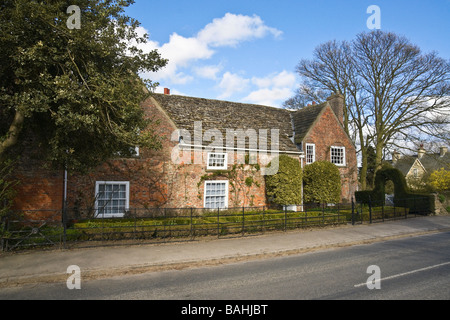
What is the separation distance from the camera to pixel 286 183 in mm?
18109

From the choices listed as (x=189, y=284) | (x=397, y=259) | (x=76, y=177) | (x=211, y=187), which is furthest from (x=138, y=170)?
(x=397, y=259)

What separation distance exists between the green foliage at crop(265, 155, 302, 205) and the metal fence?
2188mm

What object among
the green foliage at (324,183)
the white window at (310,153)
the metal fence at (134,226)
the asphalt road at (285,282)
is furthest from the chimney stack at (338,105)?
the asphalt road at (285,282)

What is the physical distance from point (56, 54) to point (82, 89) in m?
1.30

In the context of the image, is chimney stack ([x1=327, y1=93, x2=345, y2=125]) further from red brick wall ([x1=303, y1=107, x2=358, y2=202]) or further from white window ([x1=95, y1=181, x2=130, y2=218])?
white window ([x1=95, y1=181, x2=130, y2=218])

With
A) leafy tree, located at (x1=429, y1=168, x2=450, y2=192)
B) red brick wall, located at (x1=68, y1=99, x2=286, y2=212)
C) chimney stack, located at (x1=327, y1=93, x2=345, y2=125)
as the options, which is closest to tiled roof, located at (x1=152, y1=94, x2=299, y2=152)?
red brick wall, located at (x1=68, y1=99, x2=286, y2=212)

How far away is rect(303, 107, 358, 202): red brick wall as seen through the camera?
22938 mm

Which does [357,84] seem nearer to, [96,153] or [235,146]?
[235,146]

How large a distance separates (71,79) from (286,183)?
1329 cm

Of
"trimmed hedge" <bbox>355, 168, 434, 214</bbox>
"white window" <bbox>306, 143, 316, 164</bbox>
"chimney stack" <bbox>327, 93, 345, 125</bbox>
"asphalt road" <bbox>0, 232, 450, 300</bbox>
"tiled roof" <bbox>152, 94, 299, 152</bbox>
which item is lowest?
"asphalt road" <bbox>0, 232, 450, 300</bbox>

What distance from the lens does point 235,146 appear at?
1845 centimetres

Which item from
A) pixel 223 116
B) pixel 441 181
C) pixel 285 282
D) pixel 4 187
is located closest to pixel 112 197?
pixel 4 187

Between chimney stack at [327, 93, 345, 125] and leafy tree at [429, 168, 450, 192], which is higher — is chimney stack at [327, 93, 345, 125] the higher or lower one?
the higher one

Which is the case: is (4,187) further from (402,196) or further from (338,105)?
(402,196)
